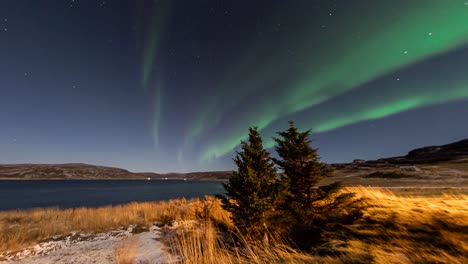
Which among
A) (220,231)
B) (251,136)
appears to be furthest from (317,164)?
(220,231)

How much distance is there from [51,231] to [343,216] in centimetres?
1593

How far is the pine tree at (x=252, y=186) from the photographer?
378 inches

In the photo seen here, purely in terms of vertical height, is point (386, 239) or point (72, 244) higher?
point (386, 239)

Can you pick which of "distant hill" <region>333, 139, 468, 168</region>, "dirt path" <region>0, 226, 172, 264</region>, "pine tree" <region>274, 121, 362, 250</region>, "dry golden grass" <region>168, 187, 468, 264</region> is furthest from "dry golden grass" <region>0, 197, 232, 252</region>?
"distant hill" <region>333, 139, 468, 168</region>

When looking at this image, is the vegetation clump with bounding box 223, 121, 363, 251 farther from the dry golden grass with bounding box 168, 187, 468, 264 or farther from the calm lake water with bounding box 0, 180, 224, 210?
the calm lake water with bounding box 0, 180, 224, 210

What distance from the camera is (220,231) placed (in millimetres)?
12523

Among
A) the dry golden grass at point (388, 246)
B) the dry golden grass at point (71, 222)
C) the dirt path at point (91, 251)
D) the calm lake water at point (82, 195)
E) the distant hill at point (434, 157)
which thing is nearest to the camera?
the dry golden grass at point (388, 246)

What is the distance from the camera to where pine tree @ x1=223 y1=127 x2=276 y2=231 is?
9.59 meters

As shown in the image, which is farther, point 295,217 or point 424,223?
point 295,217

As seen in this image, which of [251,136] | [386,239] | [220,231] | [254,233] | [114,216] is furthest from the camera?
[114,216]

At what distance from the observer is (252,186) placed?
387 inches

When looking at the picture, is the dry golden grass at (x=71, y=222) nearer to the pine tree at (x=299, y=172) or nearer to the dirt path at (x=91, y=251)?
the dirt path at (x=91, y=251)

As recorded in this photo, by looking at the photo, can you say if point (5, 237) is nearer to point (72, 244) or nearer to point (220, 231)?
point (72, 244)

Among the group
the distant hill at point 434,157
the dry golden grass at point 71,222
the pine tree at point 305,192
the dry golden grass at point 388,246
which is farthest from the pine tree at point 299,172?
the distant hill at point 434,157
